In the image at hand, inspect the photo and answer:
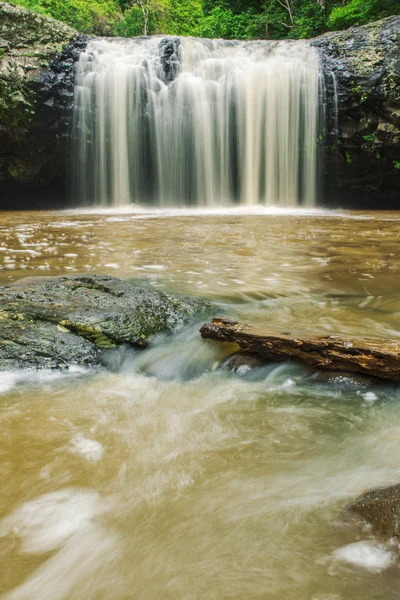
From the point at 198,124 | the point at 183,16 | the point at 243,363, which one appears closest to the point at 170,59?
→ the point at 198,124

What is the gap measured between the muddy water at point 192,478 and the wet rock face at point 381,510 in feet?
0.13

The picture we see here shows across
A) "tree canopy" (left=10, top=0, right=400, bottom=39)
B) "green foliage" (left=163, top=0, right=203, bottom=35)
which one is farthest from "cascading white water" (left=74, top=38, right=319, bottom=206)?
"green foliage" (left=163, top=0, right=203, bottom=35)

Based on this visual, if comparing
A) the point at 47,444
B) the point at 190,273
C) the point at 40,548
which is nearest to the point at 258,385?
the point at 47,444

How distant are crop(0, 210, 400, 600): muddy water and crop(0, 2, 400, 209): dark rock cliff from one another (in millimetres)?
12836

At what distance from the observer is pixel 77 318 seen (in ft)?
9.00

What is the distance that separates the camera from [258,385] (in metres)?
2.24

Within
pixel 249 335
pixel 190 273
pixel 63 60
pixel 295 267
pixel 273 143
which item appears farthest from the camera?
pixel 273 143

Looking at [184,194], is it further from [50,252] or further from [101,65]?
[50,252]

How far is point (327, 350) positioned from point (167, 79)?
1453cm

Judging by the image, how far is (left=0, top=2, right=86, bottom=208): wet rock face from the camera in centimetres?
1331

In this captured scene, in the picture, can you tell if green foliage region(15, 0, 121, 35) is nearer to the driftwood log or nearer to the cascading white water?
the cascading white water

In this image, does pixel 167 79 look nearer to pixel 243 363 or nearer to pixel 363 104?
pixel 363 104

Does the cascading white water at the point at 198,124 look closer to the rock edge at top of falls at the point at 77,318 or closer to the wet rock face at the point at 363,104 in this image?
the wet rock face at the point at 363,104

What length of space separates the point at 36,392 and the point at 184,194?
1379 cm
